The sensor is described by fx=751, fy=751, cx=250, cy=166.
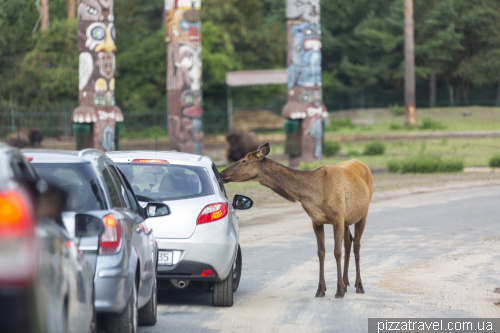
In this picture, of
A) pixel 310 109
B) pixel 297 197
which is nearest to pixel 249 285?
pixel 297 197

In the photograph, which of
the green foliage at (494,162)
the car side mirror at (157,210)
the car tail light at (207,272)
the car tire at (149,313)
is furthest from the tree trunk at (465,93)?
the car side mirror at (157,210)

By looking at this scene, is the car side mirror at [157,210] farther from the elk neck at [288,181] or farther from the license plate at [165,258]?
the elk neck at [288,181]

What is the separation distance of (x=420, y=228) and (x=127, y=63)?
3978cm

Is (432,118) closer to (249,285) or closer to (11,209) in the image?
(249,285)

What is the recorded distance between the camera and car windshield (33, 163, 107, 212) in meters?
5.15

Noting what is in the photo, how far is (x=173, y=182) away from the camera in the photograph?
8.22 m

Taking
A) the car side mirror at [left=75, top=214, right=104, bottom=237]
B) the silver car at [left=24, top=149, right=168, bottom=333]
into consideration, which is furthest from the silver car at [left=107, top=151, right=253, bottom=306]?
the car side mirror at [left=75, top=214, right=104, bottom=237]

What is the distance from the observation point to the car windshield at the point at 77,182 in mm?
5152

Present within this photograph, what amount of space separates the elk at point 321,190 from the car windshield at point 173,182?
36.8 inches

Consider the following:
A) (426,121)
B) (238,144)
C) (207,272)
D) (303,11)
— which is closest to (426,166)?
(303,11)

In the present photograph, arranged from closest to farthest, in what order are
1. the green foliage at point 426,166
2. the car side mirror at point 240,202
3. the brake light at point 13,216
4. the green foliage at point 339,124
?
1. the brake light at point 13,216
2. the car side mirror at point 240,202
3. the green foliage at point 426,166
4. the green foliage at point 339,124

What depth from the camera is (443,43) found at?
6153 cm

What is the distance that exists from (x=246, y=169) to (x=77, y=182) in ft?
13.1

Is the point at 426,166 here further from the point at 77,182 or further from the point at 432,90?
the point at 432,90
